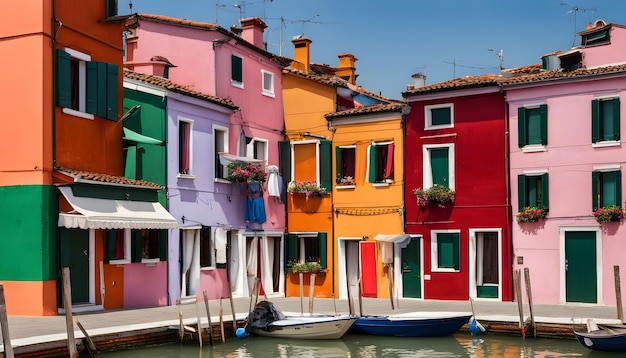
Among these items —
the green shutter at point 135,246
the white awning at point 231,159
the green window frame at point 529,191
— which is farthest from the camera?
the white awning at point 231,159

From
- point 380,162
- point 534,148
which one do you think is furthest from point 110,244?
point 534,148

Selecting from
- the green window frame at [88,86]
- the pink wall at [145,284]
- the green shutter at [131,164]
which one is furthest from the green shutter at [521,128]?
the green window frame at [88,86]

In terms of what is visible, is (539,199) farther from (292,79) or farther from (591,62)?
(292,79)

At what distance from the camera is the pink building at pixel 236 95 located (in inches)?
1054

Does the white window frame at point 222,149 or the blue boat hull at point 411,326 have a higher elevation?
the white window frame at point 222,149

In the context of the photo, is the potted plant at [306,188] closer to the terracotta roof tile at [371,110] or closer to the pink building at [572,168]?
the terracotta roof tile at [371,110]

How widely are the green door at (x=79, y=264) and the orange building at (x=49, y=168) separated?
2 centimetres

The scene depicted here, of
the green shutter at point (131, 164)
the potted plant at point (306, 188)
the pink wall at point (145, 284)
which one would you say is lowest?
the pink wall at point (145, 284)

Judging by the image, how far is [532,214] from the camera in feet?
81.7

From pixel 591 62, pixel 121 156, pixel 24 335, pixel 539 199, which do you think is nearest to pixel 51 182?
pixel 121 156

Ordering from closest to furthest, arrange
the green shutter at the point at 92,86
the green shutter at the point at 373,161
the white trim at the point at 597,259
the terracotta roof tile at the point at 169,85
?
1. the green shutter at the point at 92,86
2. the terracotta roof tile at the point at 169,85
3. the white trim at the point at 597,259
4. the green shutter at the point at 373,161

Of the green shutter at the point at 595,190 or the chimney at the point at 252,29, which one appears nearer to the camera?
the green shutter at the point at 595,190

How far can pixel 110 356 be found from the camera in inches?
643

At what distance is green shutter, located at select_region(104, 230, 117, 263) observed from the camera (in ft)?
69.8
